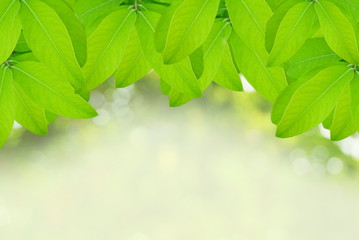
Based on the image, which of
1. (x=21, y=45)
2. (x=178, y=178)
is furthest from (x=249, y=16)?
(x=178, y=178)

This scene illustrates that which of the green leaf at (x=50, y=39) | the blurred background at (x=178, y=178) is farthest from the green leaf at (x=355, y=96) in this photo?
→ the blurred background at (x=178, y=178)

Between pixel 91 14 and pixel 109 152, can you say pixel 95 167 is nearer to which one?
pixel 109 152

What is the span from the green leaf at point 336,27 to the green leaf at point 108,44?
0.38 meters

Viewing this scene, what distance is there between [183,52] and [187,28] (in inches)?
1.8

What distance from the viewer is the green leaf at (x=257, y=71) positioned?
1284 mm

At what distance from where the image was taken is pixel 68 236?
11047 millimetres

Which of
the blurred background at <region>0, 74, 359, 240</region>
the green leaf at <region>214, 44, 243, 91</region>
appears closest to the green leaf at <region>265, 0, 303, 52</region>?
the green leaf at <region>214, 44, 243, 91</region>

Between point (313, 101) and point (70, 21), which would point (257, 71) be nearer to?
point (313, 101)

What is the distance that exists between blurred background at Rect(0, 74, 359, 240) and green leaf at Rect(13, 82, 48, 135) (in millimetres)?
8458

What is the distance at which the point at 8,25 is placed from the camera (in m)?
1.09

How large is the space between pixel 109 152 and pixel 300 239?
13.7ft

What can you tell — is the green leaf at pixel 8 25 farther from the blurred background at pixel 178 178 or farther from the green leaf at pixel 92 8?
the blurred background at pixel 178 178

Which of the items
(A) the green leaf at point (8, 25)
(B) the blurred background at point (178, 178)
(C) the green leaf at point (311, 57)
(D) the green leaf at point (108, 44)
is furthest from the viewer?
(B) the blurred background at point (178, 178)

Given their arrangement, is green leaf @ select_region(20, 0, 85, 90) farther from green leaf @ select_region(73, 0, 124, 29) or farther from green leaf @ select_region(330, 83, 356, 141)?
green leaf @ select_region(330, 83, 356, 141)
